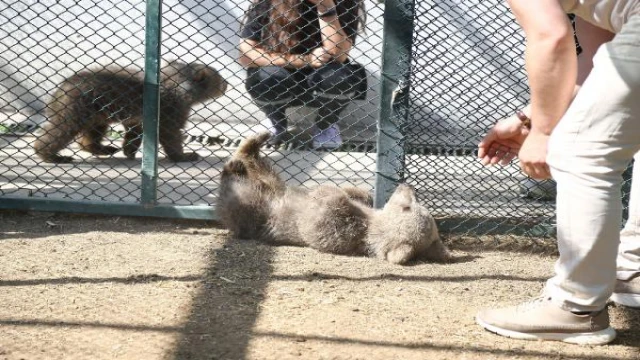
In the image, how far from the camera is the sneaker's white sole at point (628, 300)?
3908 millimetres

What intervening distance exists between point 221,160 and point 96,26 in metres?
1.99

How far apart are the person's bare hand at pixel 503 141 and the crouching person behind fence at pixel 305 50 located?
6.77ft

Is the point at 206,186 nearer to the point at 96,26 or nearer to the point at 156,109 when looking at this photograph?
the point at 156,109

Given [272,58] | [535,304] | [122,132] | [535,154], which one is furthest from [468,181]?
[122,132]

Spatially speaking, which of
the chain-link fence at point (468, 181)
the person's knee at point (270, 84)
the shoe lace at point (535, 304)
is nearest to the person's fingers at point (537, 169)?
the shoe lace at point (535, 304)

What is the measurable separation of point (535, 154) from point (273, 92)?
3.86 metres

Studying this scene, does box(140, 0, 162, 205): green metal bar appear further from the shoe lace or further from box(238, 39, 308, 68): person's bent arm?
the shoe lace

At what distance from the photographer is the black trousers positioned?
246 inches

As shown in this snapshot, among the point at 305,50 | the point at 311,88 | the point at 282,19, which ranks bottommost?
the point at 311,88

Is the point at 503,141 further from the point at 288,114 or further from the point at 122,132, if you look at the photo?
the point at 288,114

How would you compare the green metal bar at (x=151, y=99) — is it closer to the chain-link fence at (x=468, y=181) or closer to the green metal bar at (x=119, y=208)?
the green metal bar at (x=119, y=208)

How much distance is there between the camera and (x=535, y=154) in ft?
10.5

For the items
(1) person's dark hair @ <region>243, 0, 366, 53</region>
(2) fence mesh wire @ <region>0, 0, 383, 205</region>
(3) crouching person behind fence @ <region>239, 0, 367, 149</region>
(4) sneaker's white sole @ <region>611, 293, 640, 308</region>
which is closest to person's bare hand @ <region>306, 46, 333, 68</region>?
(3) crouching person behind fence @ <region>239, 0, 367, 149</region>

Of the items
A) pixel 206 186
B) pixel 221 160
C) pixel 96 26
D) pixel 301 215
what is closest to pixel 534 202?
pixel 301 215
